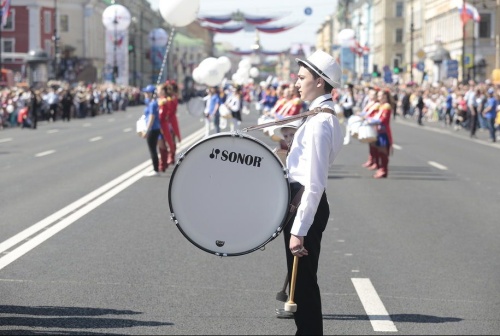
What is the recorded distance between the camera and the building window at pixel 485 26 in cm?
11081

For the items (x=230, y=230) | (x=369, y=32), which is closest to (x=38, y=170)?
(x=230, y=230)

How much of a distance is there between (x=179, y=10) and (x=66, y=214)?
348 centimetres

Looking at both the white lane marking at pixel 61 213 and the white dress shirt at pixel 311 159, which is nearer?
the white dress shirt at pixel 311 159

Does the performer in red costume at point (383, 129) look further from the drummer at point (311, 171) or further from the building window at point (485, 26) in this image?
the building window at point (485, 26)

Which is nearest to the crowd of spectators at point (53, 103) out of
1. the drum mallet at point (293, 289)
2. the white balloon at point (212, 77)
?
the white balloon at point (212, 77)

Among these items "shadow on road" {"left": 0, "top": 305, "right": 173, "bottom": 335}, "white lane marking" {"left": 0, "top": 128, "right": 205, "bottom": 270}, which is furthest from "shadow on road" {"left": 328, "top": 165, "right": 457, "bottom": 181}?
"shadow on road" {"left": 0, "top": 305, "right": 173, "bottom": 335}

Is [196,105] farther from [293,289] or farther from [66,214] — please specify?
[293,289]

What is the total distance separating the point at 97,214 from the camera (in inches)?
580

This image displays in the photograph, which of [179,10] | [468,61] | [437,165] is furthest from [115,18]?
[468,61]

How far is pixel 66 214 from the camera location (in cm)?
1466

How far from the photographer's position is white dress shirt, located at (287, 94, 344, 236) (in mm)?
5996

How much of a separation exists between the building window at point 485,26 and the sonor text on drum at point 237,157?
10734cm

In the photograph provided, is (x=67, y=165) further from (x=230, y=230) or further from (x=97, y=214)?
(x=230, y=230)

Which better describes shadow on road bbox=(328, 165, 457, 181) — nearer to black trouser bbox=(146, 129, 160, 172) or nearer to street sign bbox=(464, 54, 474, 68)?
black trouser bbox=(146, 129, 160, 172)
